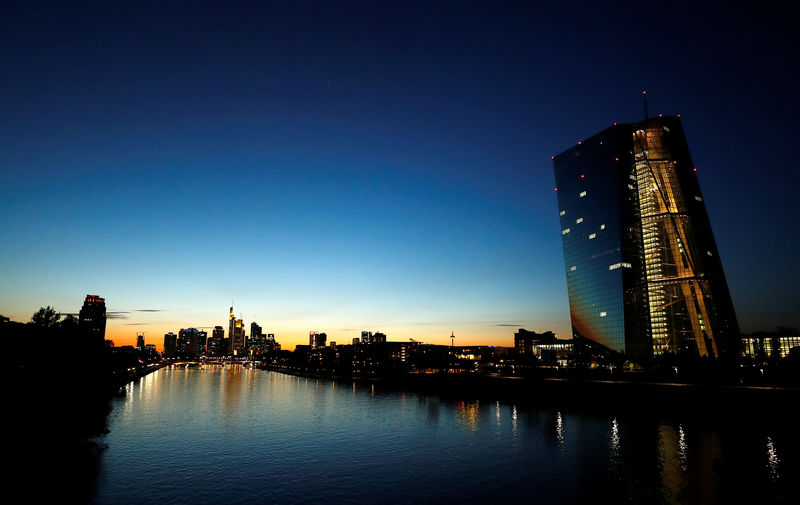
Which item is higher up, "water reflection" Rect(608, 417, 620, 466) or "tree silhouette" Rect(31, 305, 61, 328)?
"tree silhouette" Rect(31, 305, 61, 328)

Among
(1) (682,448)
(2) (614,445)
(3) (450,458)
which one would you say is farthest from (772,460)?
(3) (450,458)

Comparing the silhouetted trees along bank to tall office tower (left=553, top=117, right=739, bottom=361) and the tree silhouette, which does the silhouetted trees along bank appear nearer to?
the tree silhouette

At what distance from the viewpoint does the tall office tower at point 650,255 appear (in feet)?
428

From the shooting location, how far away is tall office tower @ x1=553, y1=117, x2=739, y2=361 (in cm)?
13038

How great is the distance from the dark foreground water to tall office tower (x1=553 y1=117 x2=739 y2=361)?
62.2 metres

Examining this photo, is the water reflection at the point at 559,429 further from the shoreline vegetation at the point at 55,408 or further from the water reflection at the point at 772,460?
the shoreline vegetation at the point at 55,408

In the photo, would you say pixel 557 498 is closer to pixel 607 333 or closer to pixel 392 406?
pixel 392 406

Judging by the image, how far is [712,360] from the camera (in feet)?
370

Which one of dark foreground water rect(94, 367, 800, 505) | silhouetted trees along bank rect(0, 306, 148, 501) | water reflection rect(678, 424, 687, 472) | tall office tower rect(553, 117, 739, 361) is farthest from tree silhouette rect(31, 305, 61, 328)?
tall office tower rect(553, 117, 739, 361)

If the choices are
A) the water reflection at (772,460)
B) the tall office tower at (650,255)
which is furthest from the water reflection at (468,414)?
the tall office tower at (650,255)

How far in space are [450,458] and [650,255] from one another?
112864 millimetres

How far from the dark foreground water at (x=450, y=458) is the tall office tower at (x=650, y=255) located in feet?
204

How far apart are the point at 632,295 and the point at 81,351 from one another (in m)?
136

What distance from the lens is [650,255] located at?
13988 cm
